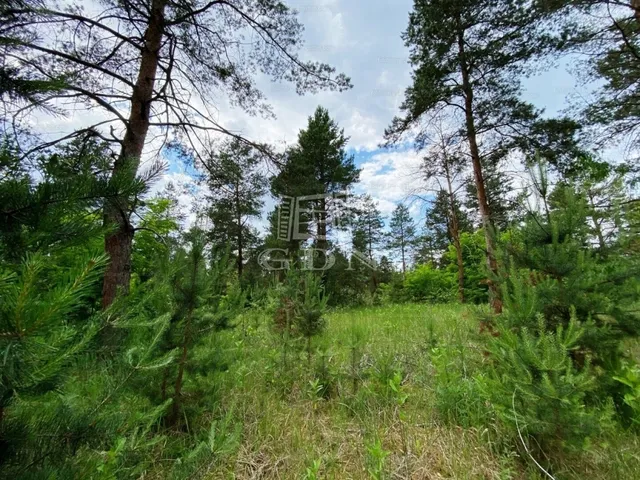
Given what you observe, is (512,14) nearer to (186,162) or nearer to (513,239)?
(513,239)

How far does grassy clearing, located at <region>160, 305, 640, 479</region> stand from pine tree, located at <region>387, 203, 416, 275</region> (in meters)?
24.9

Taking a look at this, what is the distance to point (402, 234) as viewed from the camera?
2733 centimetres

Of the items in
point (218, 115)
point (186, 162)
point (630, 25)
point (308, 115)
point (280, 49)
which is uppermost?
point (308, 115)

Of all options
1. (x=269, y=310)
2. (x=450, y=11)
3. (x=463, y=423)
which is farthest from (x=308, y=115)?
(x=463, y=423)

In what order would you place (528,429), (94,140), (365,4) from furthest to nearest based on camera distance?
(365,4)
(94,140)
(528,429)

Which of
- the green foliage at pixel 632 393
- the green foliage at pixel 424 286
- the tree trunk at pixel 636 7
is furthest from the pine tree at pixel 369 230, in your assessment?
the green foliage at pixel 632 393

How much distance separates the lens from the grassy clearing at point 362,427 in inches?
55.9

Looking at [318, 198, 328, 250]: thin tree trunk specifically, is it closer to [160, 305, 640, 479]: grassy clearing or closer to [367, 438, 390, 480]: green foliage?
[160, 305, 640, 479]: grassy clearing

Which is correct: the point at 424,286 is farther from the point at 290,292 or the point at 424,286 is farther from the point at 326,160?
the point at 290,292

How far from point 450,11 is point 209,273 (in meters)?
7.07

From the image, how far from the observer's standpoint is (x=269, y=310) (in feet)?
16.4
